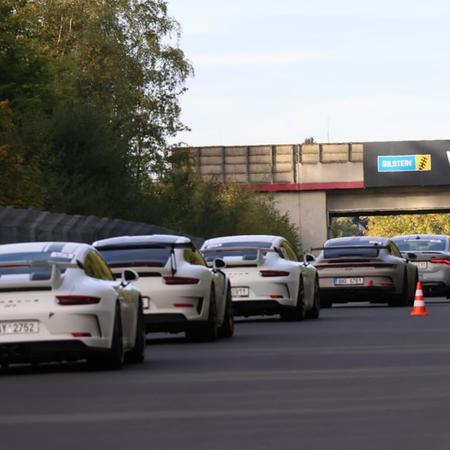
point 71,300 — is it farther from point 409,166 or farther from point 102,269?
point 409,166

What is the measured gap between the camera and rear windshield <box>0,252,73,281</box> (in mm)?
18594

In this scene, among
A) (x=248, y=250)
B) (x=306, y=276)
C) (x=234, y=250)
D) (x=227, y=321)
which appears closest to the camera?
(x=227, y=321)

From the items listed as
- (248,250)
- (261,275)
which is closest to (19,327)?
(261,275)

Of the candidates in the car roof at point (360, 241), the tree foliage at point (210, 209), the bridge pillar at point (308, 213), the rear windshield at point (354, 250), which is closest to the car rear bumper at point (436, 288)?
the car roof at point (360, 241)

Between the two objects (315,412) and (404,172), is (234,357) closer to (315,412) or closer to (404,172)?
(315,412)

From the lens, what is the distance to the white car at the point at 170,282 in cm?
2441

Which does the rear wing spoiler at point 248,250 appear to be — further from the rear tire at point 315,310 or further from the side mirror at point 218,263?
the side mirror at point 218,263

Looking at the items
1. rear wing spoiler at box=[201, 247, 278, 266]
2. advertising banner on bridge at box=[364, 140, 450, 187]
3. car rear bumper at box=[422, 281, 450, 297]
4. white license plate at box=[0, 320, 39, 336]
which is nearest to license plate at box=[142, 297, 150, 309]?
white license plate at box=[0, 320, 39, 336]

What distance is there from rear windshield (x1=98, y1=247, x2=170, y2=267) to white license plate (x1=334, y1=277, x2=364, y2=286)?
14.7 meters

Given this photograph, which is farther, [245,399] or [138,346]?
[138,346]

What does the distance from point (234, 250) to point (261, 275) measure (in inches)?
31.3

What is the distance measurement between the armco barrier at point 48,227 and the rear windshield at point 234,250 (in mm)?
4599

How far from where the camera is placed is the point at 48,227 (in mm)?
37812

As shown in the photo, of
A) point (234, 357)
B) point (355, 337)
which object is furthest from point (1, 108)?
point (234, 357)
